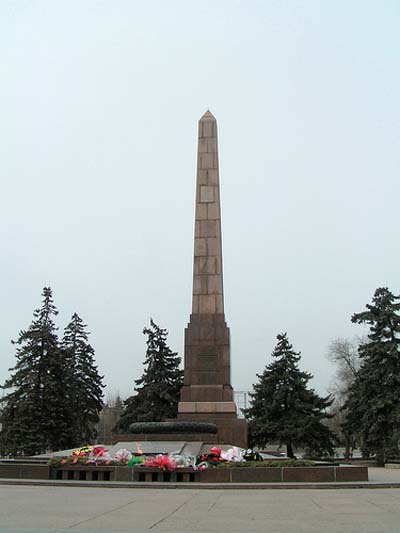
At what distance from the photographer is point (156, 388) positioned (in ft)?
107

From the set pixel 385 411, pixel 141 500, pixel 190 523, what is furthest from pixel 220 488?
pixel 385 411

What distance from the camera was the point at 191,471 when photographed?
12.8 m

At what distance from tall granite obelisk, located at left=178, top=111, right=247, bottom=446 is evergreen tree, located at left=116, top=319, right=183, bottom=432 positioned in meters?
12.2

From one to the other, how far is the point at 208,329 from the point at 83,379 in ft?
63.8

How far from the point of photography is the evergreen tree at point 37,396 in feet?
94.8

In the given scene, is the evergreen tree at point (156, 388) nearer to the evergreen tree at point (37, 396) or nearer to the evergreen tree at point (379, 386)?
the evergreen tree at point (37, 396)

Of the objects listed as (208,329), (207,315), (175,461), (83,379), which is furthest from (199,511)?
(83,379)

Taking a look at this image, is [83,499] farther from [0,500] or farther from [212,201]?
[212,201]

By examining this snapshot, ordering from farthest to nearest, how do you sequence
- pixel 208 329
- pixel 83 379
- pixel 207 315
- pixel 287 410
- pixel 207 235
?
pixel 83 379 < pixel 287 410 < pixel 207 235 < pixel 207 315 < pixel 208 329

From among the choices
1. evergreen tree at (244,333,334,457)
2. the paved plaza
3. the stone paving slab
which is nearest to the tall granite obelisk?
the paved plaza

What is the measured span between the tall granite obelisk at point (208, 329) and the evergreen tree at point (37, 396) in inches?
469

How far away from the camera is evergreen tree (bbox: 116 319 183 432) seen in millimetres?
32531

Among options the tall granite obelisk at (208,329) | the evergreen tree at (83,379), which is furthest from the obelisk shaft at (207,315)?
the evergreen tree at (83,379)

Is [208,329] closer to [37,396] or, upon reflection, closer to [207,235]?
[207,235]
